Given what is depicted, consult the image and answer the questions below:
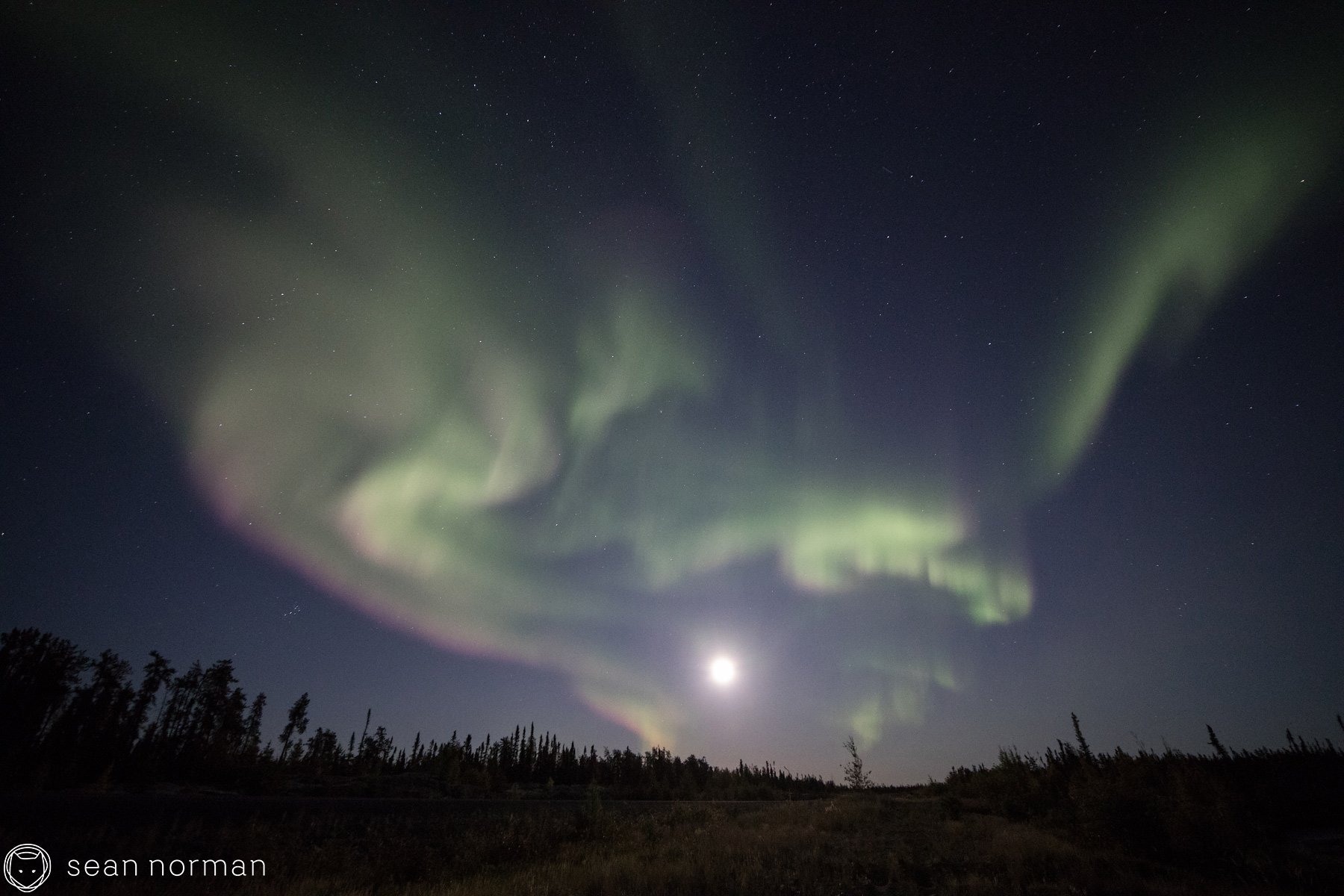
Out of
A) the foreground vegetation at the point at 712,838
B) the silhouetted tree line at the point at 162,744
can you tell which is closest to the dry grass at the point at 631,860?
the foreground vegetation at the point at 712,838

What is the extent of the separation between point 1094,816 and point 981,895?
17.5m

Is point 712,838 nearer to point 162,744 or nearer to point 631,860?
point 631,860

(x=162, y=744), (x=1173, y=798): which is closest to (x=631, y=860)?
(x=1173, y=798)

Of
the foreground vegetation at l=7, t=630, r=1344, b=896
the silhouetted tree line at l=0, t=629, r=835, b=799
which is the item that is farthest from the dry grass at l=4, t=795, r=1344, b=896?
the silhouetted tree line at l=0, t=629, r=835, b=799

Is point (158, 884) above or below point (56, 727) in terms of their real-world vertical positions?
below

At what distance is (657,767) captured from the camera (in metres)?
119

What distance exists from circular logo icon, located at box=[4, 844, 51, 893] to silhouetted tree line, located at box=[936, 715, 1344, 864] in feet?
120

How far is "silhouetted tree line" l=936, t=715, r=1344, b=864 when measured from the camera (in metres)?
23.4

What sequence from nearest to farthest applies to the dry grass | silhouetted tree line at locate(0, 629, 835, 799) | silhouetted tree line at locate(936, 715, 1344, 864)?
the dry grass < silhouetted tree line at locate(936, 715, 1344, 864) < silhouetted tree line at locate(0, 629, 835, 799)

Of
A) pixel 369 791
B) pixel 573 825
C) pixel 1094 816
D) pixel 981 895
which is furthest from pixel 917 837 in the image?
pixel 369 791

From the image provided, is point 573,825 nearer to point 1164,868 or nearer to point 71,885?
point 71,885

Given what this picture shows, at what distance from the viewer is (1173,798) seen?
25.6m

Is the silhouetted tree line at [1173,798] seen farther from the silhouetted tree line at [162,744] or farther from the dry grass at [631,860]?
the silhouetted tree line at [162,744]

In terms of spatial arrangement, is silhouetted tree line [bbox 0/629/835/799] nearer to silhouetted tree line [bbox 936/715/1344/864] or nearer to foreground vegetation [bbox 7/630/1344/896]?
foreground vegetation [bbox 7/630/1344/896]
